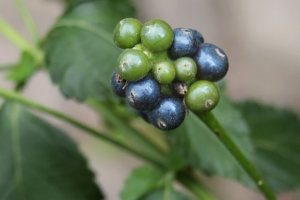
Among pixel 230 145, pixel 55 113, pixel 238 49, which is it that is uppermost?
pixel 230 145

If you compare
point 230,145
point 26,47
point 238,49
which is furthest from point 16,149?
point 238,49

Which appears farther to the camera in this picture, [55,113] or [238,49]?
[238,49]

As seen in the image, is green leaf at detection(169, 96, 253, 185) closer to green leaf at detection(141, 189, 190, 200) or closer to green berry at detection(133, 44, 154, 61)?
green leaf at detection(141, 189, 190, 200)

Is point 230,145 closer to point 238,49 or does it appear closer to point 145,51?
point 145,51

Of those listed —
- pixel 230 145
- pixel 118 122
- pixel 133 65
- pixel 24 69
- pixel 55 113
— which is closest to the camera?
pixel 133 65

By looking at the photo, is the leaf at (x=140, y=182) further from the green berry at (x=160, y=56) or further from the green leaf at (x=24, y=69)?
the green berry at (x=160, y=56)

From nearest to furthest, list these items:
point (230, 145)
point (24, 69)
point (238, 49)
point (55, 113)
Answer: point (230, 145), point (55, 113), point (24, 69), point (238, 49)

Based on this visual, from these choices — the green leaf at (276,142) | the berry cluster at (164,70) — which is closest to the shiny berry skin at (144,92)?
the berry cluster at (164,70)
